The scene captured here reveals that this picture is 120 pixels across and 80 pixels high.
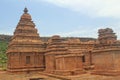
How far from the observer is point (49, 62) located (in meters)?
21.1

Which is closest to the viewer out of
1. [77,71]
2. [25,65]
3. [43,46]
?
[77,71]

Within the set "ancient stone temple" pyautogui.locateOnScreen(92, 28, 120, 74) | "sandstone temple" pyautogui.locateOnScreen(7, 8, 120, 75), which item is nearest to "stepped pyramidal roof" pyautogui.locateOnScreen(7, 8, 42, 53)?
"sandstone temple" pyautogui.locateOnScreen(7, 8, 120, 75)

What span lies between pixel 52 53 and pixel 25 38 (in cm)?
457

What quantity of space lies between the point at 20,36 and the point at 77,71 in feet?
29.1

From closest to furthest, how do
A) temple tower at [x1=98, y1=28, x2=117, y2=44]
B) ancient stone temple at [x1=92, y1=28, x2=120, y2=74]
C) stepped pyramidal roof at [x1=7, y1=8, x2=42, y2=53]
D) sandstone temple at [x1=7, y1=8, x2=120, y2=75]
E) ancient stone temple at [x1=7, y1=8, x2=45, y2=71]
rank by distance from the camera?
ancient stone temple at [x1=92, y1=28, x2=120, y2=74] < sandstone temple at [x1=7, y1=8, x2=120, y2=75] < ancient stone temple at [x1=7, y1=8, x2=45, y2=71] < stepped pyramidal roof at [x1=7, y1=8, x2=42, y2=53] < temple tower at [x1=98, y1=28, x2=117, y2=44]

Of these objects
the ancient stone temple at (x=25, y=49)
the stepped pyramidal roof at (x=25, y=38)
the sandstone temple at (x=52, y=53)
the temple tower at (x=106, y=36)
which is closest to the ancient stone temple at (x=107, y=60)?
the sandstone temple at (x=52, y=53)

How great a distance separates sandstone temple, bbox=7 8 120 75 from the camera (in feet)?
57.8

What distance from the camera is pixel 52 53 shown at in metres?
20.6

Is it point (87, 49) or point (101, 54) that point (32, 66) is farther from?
point (101, 54)

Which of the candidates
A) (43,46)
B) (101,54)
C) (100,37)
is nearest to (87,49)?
(100,37)

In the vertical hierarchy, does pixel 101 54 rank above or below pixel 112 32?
below

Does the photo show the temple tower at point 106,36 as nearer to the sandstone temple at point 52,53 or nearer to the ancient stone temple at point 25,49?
the sandstone temple at point 52,53

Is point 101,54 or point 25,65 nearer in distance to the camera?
point 101,54

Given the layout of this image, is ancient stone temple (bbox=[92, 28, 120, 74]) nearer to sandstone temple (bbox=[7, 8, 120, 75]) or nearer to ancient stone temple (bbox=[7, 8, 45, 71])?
sandstone temple (bbox=[7, 8, 120, 75])
